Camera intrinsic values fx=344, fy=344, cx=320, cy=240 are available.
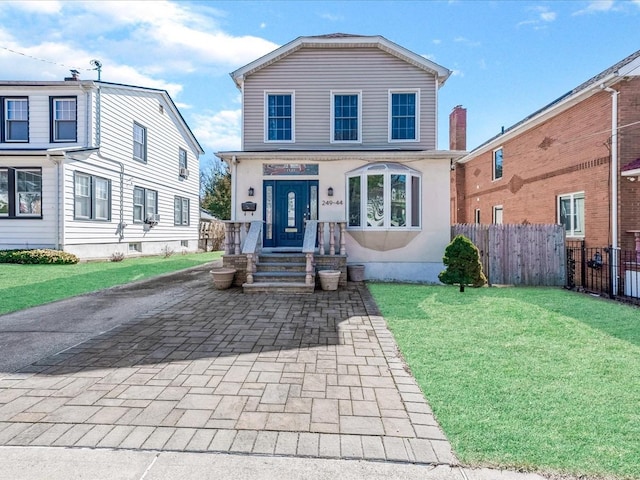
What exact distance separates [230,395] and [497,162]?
60.3 ft

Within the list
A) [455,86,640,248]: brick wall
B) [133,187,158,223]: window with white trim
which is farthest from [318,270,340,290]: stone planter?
[133,187,158,223]: window with white trim

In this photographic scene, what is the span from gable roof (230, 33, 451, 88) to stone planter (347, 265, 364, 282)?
704 centimetres

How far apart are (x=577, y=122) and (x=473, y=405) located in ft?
40.8

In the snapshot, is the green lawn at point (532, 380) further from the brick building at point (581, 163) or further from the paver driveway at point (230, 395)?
the brick building at point (581, 163)

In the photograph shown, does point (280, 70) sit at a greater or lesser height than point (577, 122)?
greater

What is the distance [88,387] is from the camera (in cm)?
355

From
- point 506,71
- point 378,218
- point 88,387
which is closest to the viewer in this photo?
point 88,387

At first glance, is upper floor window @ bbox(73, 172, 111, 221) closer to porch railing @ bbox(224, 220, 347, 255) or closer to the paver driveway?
porch railing @ bbox(224, 220, 347, 255)

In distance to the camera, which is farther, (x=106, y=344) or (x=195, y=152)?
(x=195, y=152)

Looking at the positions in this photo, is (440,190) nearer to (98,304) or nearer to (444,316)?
(444,316)

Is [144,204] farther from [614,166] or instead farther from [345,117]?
[614,166]

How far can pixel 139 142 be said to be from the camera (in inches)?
704

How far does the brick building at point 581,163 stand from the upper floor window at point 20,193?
64.9 feet

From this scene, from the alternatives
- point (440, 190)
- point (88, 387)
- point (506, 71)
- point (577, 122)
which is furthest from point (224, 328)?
point (506, 71)
